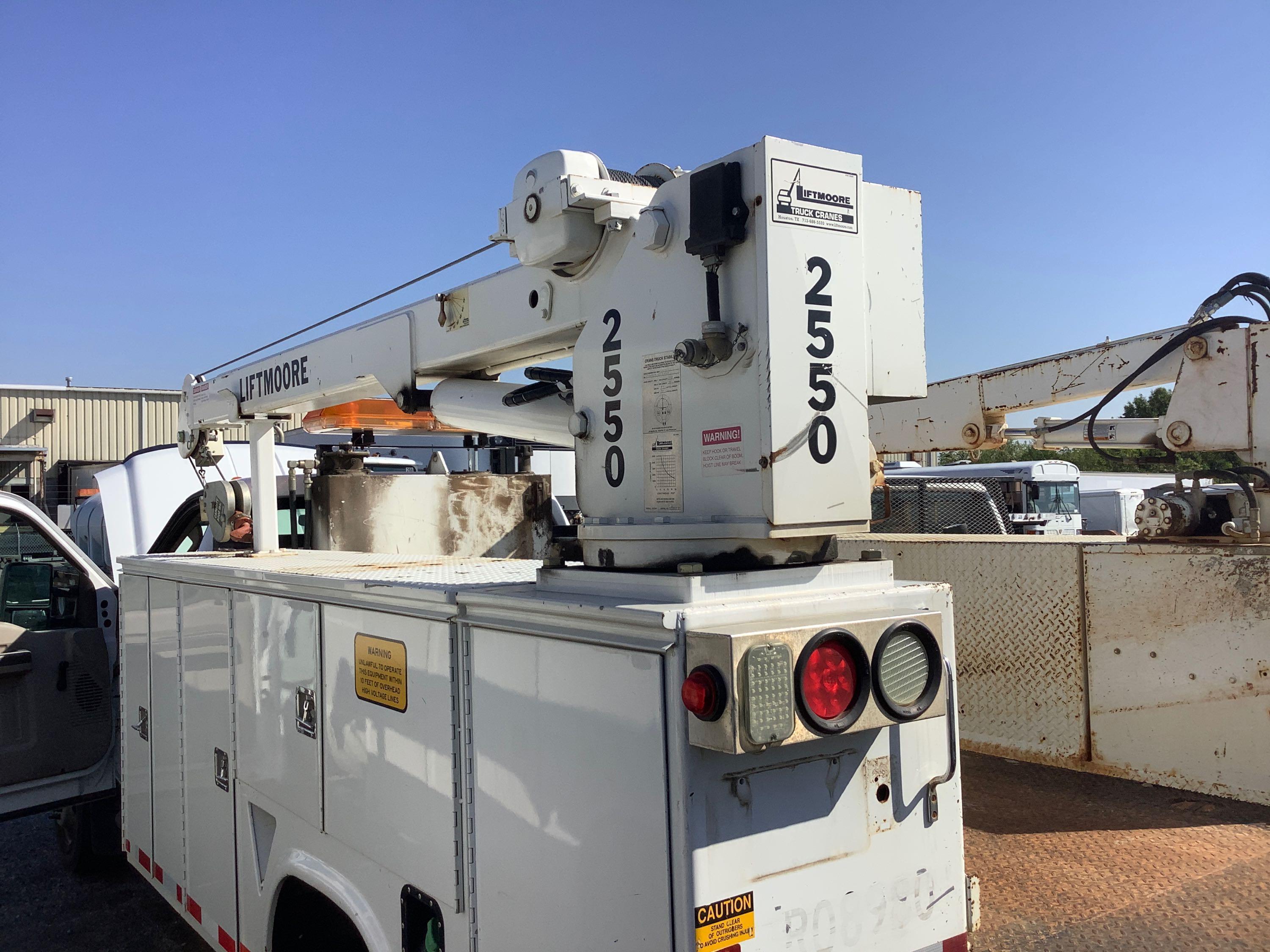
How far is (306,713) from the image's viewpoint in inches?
115

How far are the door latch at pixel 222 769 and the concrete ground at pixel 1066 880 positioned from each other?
168 centimetres

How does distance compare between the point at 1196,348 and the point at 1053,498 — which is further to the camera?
the point at 1053,498

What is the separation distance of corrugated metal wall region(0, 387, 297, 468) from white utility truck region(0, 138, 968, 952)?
2805 centimetres

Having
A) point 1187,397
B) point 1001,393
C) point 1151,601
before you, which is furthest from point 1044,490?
point 1151,601

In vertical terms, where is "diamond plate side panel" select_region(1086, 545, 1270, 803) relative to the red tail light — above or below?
below

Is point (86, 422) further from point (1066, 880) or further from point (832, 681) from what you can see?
point (832, 681)

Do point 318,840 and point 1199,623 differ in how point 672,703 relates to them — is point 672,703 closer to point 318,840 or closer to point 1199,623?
point 318,840

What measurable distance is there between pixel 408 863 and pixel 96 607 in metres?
3.99

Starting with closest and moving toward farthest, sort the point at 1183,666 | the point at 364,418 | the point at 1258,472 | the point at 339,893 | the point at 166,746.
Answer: the point at 339,893
the point at 166,746
the point at 364,418
the point at 1183,666
the point at 1258,472

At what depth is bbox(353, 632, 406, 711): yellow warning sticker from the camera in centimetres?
246

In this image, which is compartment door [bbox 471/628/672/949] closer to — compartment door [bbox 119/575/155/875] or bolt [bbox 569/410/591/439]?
bolt [bbox 569/410/591/439]

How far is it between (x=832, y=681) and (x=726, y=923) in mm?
502

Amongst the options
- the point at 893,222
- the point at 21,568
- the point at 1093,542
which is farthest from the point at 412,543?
the point at 1093,542

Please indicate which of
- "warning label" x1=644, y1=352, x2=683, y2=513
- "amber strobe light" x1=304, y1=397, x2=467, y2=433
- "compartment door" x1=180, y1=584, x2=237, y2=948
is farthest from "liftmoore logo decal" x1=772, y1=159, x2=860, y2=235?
"amber strobe light" x1=304, y1=397, x2=467, y2=433
